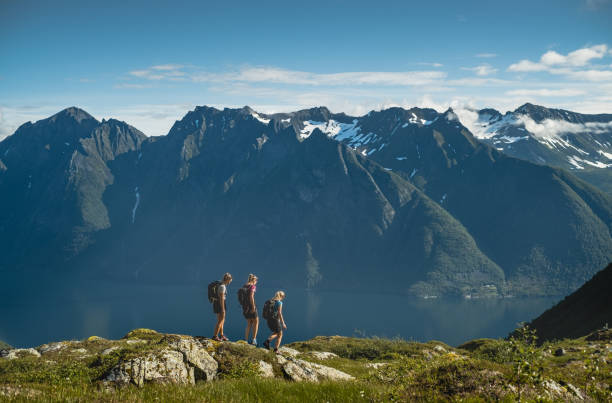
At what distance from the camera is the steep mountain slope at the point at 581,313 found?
59.5m

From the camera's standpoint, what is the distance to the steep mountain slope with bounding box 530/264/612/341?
195 feet

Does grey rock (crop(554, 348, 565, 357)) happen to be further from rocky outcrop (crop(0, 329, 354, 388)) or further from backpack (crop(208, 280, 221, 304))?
backpack (crop(208, 280, 221, 304))

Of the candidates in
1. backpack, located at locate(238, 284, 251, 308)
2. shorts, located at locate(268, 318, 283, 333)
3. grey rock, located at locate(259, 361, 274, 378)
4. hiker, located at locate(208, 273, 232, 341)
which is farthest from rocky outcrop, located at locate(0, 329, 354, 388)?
backpack, located at locate(238, 284, 251, 308)

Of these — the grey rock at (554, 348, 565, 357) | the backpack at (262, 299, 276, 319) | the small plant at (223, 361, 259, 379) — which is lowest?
the grey rock at (554, 348, 565, 357)

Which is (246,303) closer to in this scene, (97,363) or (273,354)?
(273,354)

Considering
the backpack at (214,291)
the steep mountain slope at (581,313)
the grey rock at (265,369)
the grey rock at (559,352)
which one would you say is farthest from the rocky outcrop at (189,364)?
the steep mountain slope at (581,313)

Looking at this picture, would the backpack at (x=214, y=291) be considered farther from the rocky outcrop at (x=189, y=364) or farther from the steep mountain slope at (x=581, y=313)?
the steep mountain slope at (x=581, y=313)

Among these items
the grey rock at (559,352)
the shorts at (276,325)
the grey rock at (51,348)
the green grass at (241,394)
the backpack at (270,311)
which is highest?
the green grass at (241,394)

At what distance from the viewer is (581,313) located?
213 ft

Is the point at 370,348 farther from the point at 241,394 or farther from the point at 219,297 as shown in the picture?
the point at 241,394

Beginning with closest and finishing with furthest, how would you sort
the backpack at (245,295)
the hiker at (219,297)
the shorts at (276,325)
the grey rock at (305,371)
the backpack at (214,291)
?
the grey rock at (305,371) < the shorts at (276,325) < the hiker at (219,297) < the backpack at (245,295) < the backpack at (214,291)

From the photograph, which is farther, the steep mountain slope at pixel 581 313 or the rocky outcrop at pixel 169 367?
the steep mountain slope at pixel 581 313

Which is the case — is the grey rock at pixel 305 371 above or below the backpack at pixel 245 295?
below

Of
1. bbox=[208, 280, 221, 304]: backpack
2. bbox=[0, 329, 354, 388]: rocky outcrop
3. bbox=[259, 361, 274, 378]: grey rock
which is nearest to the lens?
bbox=[0, 329, 354, 388]: rocky outcrop
